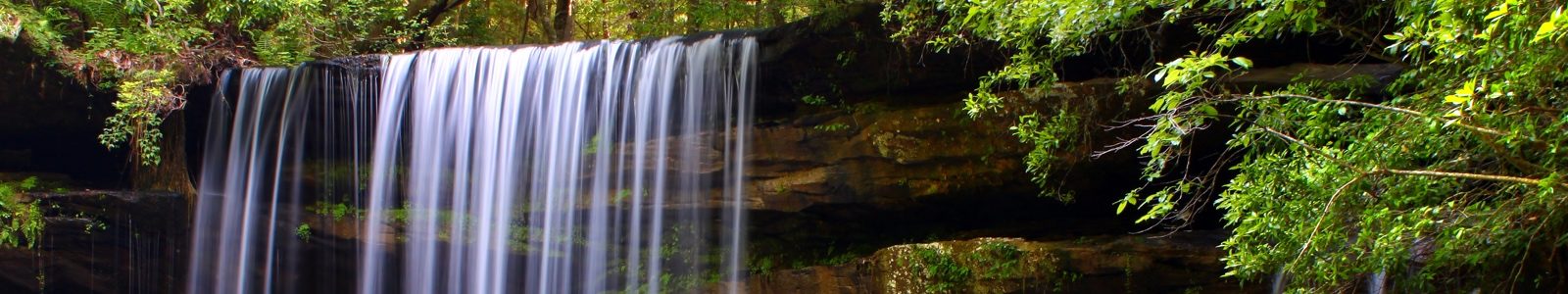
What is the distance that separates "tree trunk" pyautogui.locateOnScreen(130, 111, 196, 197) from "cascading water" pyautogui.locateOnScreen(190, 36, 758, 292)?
32 centimetres

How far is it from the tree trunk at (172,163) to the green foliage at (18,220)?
3.41 feet

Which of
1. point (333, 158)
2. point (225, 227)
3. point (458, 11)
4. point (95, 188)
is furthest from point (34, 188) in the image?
point (458, 11)

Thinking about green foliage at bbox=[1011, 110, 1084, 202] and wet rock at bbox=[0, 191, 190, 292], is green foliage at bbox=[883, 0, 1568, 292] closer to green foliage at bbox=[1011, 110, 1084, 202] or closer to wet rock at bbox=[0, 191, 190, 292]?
green foliage at bbox=[1011, 110, 1084, 202]

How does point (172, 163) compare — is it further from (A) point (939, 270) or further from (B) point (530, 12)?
(A) point (939, 270)

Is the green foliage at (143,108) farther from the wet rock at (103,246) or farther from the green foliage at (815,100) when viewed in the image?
the green foliage at (815,100)

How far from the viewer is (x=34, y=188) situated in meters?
12.0

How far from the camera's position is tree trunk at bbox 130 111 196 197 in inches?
463

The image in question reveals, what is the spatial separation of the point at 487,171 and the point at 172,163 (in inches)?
162

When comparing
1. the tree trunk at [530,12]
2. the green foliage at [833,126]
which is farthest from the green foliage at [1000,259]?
the tree trunk at [530,12]

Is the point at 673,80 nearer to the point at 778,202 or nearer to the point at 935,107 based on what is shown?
the point at 778,202

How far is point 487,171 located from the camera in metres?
10.4

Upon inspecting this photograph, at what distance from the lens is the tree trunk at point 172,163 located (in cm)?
1175

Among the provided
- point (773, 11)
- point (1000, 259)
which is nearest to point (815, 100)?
point (1000, 259)

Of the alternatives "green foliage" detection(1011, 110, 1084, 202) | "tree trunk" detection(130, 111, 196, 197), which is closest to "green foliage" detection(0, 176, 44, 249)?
"tree trunk" detection(130, 111, 196, 197)
